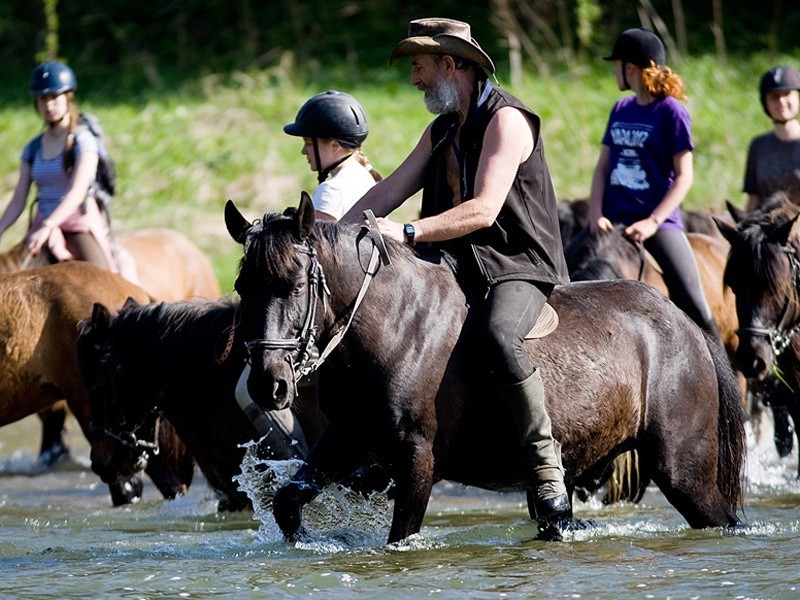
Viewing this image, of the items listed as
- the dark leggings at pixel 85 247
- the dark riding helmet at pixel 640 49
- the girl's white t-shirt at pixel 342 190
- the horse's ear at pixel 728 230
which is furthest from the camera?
the dark leggings at pixel 85 247

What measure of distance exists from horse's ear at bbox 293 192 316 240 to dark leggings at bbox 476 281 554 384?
865mm

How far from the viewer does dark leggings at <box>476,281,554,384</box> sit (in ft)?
17.8

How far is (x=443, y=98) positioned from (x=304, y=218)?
97 centimetres

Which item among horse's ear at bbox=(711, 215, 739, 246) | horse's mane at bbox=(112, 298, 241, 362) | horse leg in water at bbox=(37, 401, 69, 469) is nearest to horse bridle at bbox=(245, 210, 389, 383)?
horse's mane at bbox=(112, 298, 241, 362)

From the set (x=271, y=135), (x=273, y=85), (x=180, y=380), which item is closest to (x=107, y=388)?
(x=180, y=380)

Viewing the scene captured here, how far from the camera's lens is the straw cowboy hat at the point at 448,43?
18.6 ft

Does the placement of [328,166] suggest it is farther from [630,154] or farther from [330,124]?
[630,154]

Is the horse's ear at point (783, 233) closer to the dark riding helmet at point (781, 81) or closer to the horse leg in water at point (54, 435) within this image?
the dark riding helmet at point (781, 81)

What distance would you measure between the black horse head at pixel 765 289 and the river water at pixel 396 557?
912mm

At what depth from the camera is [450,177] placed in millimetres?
5875

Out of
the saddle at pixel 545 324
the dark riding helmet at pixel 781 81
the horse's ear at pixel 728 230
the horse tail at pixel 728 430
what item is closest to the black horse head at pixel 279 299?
the saddle at pixel 545 324

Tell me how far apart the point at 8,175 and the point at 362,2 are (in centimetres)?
637

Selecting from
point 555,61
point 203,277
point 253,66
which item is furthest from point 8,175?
Answer: point 555,61

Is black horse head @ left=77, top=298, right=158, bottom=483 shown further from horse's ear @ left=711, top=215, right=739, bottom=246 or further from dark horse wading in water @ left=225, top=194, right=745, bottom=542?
horse's ear @ left=711, top=215, right=739, bottom=246
